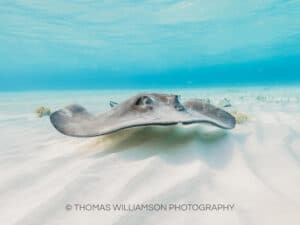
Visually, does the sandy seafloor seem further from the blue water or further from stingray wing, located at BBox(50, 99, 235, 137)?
the blue water

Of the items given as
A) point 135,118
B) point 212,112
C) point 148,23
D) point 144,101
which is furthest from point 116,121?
point 148,23

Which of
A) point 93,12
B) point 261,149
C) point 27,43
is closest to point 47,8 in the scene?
point 93,12

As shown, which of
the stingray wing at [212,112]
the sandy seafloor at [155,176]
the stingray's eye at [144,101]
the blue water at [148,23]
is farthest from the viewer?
the blue water at [148,23]

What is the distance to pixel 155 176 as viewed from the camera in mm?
2344

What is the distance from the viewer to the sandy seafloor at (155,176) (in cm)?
178

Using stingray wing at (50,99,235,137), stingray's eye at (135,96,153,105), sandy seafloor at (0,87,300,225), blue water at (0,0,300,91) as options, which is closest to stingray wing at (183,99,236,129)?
stingray wing at (50,99,235,137)

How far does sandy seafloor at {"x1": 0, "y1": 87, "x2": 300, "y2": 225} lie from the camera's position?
70.2 inches

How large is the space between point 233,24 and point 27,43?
32413 mm

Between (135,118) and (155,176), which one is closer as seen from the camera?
(155,176)

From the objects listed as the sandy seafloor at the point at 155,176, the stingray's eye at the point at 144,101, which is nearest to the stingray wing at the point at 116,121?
the stingray's eye at the point at 144,101

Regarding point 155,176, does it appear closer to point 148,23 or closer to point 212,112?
point 212,112

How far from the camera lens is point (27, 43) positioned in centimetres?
4828

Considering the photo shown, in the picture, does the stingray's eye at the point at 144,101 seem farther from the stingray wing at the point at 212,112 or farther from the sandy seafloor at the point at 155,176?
the stingray wing at the point at 212,112

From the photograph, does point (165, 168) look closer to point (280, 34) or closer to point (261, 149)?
point (261, 149)
